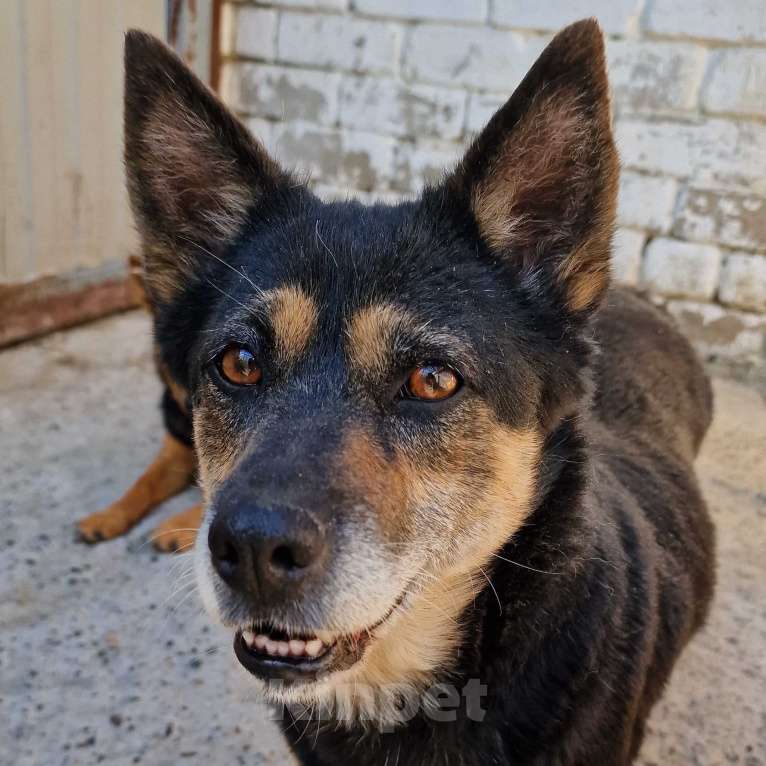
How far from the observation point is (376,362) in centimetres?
168

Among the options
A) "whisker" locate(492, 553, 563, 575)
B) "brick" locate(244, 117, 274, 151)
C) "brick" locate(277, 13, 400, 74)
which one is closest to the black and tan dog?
"whisker" locate(492, 553, 563, 575)

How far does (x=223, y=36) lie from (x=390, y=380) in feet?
17.0

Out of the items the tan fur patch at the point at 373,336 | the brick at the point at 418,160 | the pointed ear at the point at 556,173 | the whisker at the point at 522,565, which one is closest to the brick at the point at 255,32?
the brick at the point at 418,160

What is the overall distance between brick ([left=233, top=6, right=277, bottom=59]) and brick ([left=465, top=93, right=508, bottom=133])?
1.73 m

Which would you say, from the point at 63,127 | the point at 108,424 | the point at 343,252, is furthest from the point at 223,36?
the point at 343,252

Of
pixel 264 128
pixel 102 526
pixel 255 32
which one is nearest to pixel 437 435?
pixel 102 526

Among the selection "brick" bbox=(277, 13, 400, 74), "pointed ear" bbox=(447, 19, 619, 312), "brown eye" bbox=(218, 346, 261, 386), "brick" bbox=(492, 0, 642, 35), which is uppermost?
"brick" bbox=(492, 0, 642, 35)

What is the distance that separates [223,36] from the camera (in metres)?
5.85

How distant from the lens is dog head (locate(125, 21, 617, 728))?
1462mm

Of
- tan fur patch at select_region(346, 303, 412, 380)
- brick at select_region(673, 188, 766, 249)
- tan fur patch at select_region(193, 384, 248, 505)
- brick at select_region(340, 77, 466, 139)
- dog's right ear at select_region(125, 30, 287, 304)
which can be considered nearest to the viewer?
tan fur patch at select_region(346, 303, 412, 380)

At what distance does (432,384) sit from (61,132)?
4.35 metres

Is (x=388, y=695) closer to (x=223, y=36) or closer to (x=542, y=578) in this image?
(x=542, y=578)

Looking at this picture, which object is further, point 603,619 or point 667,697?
point 667,697

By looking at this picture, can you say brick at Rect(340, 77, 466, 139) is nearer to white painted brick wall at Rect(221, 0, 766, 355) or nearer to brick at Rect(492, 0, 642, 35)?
white painted brick wall at Rect(221, 0, 766, 355)
